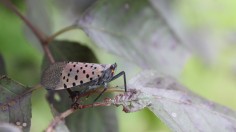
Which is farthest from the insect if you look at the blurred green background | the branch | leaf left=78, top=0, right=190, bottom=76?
the blurred green background

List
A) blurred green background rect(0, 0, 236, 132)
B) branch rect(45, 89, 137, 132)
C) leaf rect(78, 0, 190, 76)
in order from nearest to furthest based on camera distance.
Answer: branch rect(45, 89, 137, 132) < leaf rect(78, 0, 190, 76) < blurred green background rect(0, 0, 236, 132)

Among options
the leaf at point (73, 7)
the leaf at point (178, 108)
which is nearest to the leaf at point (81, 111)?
the leaf at point (178, 108)

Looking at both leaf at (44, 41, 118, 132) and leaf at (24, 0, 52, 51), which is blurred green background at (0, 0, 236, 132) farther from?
leaf at (44, 41, 118, 132)

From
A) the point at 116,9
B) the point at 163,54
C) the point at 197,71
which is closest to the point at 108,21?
the point at 116,9

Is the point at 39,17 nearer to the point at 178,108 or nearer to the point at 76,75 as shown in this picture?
the point at 76,75

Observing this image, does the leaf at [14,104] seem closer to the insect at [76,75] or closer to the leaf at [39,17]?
the insect at [76,75]

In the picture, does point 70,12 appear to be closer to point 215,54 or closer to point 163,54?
point 163,54
